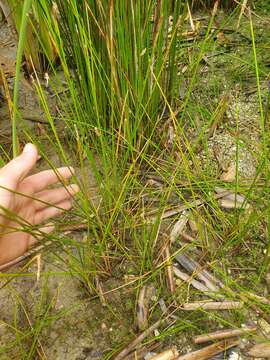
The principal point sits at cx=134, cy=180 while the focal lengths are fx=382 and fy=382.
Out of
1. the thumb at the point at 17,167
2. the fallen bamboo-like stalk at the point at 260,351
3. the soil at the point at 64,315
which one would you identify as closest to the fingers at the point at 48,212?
the soil at the point at 64,315

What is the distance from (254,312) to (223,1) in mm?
1426

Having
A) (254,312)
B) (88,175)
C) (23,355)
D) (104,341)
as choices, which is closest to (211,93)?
(88,175)

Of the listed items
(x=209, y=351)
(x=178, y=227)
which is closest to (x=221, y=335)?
(x=209, y=351)

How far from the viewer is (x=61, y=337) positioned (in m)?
0.96

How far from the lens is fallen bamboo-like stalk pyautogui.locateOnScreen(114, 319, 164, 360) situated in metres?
0.89

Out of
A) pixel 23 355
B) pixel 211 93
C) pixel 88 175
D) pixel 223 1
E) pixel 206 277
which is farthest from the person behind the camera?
pixel 223 1

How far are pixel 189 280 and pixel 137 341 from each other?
0.63 ft

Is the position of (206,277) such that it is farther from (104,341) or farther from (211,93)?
(211,93)

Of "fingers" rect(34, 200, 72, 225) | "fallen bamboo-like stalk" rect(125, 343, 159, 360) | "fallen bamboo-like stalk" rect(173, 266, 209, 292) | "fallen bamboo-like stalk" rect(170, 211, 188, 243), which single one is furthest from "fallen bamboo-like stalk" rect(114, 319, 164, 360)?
"fingers" rect(34, 200, 72, 225)

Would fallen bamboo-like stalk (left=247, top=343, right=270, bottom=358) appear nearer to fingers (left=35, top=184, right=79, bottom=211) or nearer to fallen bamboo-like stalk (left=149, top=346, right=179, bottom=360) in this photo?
fallen bamboo-like stalk (left=149, top=346, right=179, bottom=360)

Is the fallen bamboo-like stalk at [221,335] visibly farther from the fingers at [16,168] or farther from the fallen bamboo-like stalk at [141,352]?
the fingers at [16,168]

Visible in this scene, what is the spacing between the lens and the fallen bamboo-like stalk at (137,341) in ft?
2.93

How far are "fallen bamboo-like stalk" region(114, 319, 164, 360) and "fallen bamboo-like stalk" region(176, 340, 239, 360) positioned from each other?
9 cm

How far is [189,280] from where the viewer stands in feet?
3.15
